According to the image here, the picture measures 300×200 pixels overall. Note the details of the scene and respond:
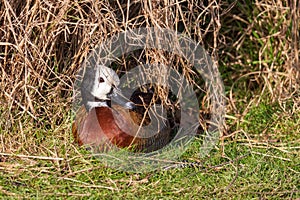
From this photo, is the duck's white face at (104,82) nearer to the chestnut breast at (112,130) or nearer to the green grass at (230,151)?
the chestnut breast at (112,130)

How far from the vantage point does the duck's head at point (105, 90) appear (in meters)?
3.78

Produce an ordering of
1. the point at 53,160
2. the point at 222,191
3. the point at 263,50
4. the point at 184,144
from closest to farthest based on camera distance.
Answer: the point at 222,191 < the point at 53,160 < the point at 184,144 < the point at 263,50

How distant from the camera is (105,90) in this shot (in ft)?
12.5

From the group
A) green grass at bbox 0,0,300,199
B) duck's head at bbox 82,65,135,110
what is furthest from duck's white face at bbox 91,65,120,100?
green grass at bbox 0,0,300,199

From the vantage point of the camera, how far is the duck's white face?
3770 mm

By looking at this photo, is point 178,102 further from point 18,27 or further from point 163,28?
point 18,27

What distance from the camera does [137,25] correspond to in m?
3.83

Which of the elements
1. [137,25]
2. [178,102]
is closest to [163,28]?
[137,25]

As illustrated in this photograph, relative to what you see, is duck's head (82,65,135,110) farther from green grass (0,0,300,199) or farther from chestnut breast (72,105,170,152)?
green grass (0,0,300,199)

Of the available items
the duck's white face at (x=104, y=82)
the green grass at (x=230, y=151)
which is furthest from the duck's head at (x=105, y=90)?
the green grass at (x=230, y=151)

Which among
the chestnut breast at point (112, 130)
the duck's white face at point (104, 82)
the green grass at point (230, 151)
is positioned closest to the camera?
the green grass at point (230, 151)

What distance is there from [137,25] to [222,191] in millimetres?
1090

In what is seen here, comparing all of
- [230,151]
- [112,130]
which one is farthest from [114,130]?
[230,151]

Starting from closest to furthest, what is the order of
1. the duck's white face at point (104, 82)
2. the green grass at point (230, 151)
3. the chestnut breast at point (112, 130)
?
the green grass at point (230, 151) → the chestnut breast at point (112, 130) → the duck's white face at point (104, 82)
